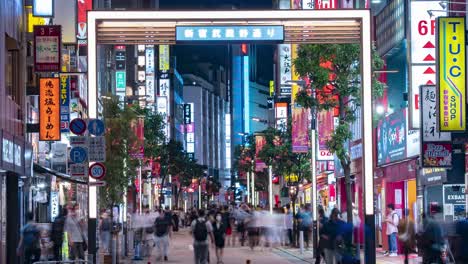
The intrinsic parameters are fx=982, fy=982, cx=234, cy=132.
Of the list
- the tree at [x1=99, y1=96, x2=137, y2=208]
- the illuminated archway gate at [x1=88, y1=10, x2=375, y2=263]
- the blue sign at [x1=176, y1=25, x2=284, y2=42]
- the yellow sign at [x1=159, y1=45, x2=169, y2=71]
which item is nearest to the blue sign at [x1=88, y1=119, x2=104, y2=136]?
the illuminated archway gate at [x1=88, y1=10, x2=375, y2=263]

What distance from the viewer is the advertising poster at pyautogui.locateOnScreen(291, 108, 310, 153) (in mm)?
41375

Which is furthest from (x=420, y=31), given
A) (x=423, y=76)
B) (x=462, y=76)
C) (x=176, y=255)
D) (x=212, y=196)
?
(x=212, y=196)

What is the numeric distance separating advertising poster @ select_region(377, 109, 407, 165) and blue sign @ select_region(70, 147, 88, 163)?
1531 cm

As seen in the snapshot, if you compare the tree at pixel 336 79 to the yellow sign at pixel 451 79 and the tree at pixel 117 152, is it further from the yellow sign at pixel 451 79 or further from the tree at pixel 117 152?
the tree at pixel 117 152

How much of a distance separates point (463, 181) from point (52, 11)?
12.7 m

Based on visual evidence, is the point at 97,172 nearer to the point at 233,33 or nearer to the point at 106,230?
the point at 233,33

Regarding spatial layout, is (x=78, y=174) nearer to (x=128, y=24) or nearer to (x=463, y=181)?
(x=128, y=24)

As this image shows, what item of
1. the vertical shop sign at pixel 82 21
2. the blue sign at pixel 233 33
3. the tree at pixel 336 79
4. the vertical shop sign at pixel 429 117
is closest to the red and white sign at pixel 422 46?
the vertical shop sign at pixel 429 117

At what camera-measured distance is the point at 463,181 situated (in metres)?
28.3

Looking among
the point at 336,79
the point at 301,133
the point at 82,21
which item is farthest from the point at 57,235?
the point at 301,133

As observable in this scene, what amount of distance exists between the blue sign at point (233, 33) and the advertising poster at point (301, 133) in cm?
2115

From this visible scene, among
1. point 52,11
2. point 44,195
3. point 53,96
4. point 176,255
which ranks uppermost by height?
point 52,11

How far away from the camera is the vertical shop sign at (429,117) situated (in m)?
A: 27.2

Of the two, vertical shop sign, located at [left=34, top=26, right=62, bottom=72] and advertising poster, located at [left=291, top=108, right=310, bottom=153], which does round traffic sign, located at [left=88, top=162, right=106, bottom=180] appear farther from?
advertising poster, located at [left=291, top=108, right=310, bottom=153]
